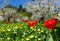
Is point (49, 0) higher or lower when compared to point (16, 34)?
lower

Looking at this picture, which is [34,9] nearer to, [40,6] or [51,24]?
[40,6]

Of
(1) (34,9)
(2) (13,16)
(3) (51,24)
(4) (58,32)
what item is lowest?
(2) (13,16)

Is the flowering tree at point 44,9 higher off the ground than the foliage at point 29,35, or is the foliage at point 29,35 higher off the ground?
the foliage at point 29,35

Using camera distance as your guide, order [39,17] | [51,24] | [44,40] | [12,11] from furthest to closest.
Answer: [12,11] → [39,17] → [44,40] → [51,24]

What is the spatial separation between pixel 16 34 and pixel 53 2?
2460cm

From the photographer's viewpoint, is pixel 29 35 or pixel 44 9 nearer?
pixel 29 35

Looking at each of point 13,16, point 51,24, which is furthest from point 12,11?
point 51,24

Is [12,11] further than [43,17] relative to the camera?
Yes

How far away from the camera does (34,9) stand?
103 ft

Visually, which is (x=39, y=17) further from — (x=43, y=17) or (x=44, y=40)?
(x=44, y=40)

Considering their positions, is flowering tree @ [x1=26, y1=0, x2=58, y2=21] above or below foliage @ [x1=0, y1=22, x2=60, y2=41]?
below

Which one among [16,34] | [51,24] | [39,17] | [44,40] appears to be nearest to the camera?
[51,24]

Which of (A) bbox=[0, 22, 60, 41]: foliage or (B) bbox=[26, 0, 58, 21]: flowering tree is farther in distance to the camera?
(B) bbox=[26, 0, 58, 21]: flowering tree

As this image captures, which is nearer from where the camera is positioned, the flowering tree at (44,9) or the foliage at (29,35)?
the foliage at (29,35)
